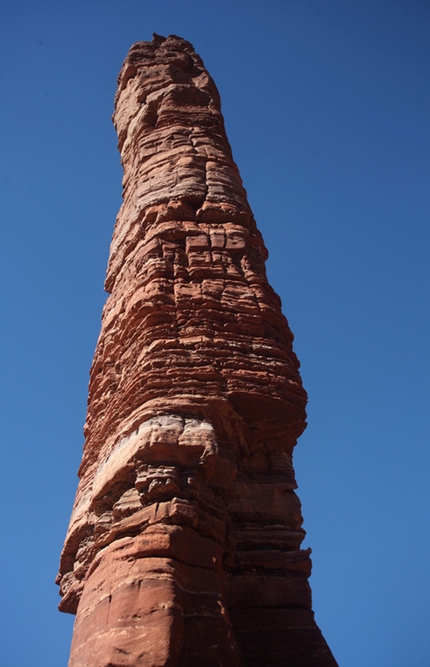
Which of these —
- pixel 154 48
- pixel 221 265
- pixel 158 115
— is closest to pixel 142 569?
pixel 221 265

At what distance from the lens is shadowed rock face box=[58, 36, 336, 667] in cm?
617

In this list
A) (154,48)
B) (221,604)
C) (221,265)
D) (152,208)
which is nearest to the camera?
(221,604)

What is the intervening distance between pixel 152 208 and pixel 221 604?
22.9 ft

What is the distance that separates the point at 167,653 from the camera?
554 cm

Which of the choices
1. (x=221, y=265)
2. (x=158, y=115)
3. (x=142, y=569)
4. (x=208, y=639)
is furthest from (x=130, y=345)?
(x=158, y=115)

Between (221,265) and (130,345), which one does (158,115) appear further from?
(130,345)

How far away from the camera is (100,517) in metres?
8.00

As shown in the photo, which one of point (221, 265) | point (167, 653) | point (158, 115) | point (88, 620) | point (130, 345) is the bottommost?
point (167, 653)

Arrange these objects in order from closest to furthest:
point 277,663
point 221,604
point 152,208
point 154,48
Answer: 1. point 221,604
2. point 277,663
3. point 152,208
4. point 154,48

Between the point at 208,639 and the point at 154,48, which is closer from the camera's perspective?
the point at 208,639

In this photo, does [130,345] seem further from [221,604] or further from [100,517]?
[221,604]

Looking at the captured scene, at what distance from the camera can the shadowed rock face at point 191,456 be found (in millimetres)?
6168

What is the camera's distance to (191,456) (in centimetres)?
728

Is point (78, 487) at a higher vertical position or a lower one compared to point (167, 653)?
higher
